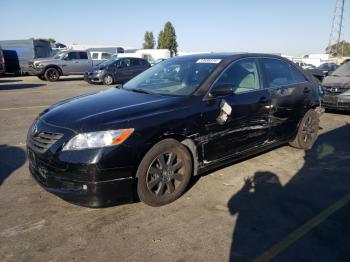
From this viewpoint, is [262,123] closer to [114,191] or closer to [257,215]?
[257,215]

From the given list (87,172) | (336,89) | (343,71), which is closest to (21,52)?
(343,71)

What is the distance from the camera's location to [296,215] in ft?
12.1

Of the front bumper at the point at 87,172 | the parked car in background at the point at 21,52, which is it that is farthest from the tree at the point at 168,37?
the front bumper at the point at 87,172

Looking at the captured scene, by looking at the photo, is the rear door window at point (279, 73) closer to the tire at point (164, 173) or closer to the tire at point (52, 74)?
the tire at point (164, 173)

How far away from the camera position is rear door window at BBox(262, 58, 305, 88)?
17.1 ft

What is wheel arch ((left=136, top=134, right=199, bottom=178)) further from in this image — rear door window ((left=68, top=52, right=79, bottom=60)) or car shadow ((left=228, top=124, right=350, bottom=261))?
rear door window ((left=68, top=52, right=79, bottom=60))

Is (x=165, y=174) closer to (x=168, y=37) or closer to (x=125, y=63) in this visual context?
(x=125, y=63)

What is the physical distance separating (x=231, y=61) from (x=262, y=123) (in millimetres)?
984

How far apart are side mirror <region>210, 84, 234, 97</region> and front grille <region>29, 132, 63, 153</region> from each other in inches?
72.3

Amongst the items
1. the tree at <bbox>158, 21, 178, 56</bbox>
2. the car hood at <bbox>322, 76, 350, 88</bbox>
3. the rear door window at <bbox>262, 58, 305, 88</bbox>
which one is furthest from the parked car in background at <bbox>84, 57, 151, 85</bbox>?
the tree at <bbox>158, 21, 178, 56</bbox>

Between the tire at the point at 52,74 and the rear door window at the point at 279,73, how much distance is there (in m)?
18.4

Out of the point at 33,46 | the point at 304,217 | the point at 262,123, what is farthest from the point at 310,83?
the point at 33,46

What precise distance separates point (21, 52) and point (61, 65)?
680 cm

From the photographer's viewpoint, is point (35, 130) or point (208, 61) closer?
point (35, 130)
